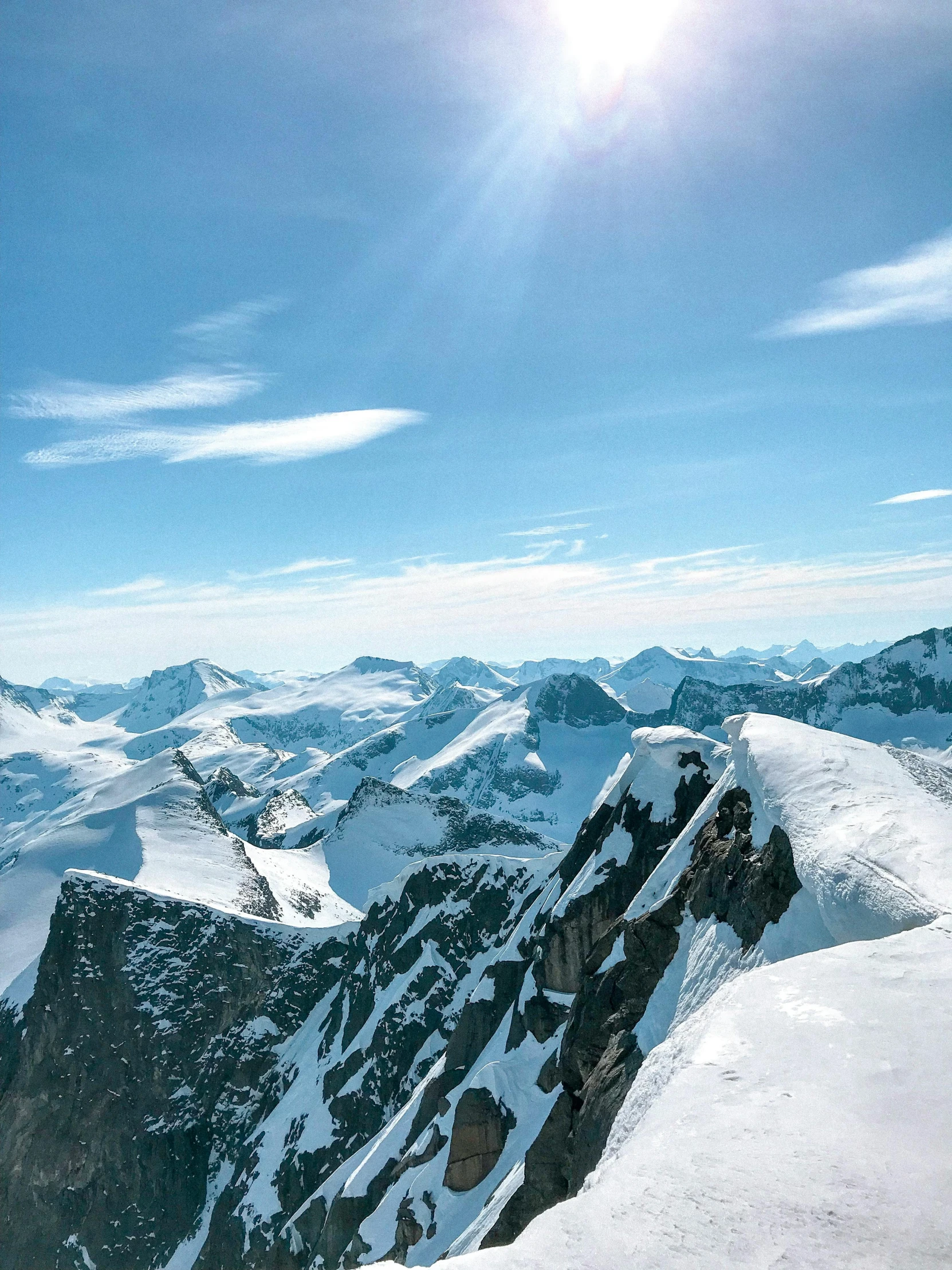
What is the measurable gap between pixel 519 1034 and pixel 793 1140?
37.2 metres

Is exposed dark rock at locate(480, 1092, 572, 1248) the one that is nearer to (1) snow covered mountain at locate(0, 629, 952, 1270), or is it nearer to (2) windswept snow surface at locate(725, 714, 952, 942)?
(1) snow covered mountain at locate(0, 629, 952, 1270)

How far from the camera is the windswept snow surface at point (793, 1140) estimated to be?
29.1ft

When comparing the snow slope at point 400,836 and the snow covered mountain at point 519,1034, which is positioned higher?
the snow covered mountain at point 519,1034

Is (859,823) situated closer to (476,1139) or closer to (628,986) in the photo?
(628,986)

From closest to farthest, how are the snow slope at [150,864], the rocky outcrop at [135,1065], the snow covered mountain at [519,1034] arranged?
the snow covered mountain at [519,1034], the rocky outcrop at [135,1065], the snow slope at [150,864]

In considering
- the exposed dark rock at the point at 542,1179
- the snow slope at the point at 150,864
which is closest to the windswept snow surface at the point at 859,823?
the exposed dark rock at the point at 542,1179

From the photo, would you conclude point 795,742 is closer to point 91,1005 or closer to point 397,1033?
point 397,1033

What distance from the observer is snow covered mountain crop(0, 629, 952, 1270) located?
1052 cm

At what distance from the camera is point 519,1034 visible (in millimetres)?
43844

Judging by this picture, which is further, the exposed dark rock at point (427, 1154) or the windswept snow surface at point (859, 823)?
the exposed dark rock at point (427, 1154)

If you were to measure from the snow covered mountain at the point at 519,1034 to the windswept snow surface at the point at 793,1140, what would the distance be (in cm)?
6

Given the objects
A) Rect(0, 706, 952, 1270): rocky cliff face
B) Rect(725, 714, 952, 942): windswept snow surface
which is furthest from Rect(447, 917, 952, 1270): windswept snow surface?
Rect(0, 706, 952, 1270): rocky cliff face

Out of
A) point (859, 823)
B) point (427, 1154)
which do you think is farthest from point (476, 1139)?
point (859, 823)

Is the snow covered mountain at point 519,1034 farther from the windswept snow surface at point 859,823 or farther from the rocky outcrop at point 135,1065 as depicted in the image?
the rocky outcrop at point 135,1065
